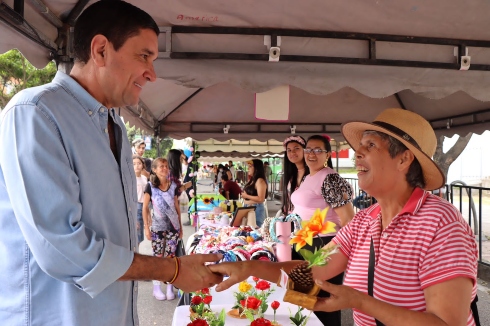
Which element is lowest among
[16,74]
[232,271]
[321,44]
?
[232,271]

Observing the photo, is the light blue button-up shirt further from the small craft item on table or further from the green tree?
the green tree

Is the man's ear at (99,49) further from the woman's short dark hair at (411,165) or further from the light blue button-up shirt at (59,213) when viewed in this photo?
the woman's short dark hair at (411,165)

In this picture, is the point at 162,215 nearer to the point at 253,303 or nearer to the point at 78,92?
the point at 253,303

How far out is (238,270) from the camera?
6.97ft

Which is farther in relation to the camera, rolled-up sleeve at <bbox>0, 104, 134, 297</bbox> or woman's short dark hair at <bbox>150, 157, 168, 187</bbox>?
woman's short dark hair at <bbox>150, 157, 168, 187</bbox>

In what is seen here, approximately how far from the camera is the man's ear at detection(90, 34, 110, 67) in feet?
4.81

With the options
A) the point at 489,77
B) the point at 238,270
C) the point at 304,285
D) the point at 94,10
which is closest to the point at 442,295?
the point at 304,285

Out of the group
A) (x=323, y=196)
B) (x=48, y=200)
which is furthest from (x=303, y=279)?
(x=323, y=196)

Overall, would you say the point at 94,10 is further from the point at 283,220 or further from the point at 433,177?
the point at 283,220

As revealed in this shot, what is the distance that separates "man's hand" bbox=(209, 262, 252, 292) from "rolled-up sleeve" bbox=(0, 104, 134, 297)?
0.78m

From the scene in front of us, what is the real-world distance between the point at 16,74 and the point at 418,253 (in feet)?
51.1

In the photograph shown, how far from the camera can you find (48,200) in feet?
3.94

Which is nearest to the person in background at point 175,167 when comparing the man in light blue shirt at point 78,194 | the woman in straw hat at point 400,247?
the woman in straw hat at point 400,247

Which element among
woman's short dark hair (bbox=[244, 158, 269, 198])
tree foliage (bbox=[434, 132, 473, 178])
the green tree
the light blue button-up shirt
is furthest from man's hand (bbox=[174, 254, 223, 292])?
the green tree
